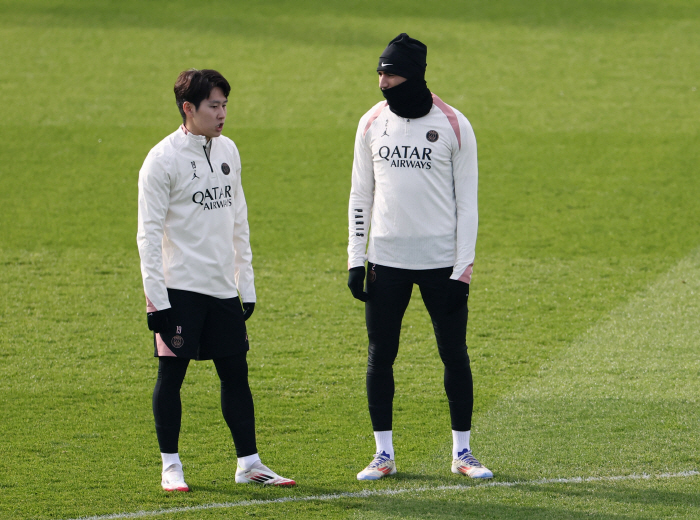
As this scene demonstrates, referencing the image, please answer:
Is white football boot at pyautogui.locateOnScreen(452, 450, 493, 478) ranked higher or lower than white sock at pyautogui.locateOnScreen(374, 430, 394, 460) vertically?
lower

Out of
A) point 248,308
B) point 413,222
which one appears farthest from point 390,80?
point 248,308

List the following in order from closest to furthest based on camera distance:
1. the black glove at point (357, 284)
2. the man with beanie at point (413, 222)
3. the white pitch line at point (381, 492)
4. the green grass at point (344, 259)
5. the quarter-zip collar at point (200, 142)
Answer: the white pitch line at point (381, 492) → the quarter-zip collar at point (200, 142) → the man with beanie at point (413, 222) → the black glove at point (357, 284) → the green grass at point (344, 259)

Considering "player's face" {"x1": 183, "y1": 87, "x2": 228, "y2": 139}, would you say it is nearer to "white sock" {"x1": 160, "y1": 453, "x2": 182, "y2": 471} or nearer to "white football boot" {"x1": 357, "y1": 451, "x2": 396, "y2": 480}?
"white sock" {"x1": 160, "y1": 453, "x2": 182, "y2": 471}

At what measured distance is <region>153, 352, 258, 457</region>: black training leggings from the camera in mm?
3732

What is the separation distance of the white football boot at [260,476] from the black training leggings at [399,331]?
465mm

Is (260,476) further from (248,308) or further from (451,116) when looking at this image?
(451,116)

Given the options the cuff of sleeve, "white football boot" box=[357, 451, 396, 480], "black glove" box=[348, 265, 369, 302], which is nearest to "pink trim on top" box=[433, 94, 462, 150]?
the cuff of sleeve

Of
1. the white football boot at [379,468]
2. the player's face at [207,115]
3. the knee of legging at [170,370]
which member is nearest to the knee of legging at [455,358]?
the white football boot at [379,468]

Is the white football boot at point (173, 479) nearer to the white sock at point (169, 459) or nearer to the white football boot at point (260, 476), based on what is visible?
the white sock at point (169, 459)

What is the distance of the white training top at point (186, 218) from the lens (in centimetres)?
359

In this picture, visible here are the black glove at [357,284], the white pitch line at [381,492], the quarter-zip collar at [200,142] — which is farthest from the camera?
the black glove at [357,284]

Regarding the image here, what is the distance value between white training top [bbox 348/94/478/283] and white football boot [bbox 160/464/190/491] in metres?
1.23

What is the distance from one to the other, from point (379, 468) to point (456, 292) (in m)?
0.85

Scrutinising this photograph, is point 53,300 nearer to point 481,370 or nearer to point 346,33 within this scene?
point 481,370
